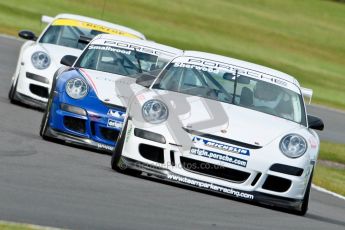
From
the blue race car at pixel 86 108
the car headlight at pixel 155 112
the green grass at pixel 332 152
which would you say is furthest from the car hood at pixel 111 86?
the green grass at pixel 332 152

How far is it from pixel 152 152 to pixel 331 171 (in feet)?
23.0

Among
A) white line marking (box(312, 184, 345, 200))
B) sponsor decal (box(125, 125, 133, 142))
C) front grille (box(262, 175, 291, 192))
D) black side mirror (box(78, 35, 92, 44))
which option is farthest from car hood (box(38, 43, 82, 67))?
front grille (box(262, 175, 291, 192))

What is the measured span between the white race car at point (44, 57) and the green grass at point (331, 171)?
3.41 metres

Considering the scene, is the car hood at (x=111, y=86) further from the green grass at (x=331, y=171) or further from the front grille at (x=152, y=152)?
the green grass at (x=331, y=171)

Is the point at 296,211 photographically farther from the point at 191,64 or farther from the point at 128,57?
the point at 128,57

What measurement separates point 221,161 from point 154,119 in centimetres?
68

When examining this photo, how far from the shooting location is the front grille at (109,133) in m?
12.3

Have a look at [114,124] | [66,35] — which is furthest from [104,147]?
[66,35]

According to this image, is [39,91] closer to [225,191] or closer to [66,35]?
[66,35]

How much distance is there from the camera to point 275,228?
880 cm

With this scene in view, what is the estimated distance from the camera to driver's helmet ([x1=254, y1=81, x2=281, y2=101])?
11156mm

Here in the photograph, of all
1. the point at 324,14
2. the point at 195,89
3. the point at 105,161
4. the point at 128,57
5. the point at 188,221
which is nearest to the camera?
the point at 188,221

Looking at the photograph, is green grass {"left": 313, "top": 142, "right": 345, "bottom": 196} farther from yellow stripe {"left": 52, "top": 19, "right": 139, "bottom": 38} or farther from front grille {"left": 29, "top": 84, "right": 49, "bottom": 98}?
front grille {"left": 29, "top": 84, "right": 49, "bottom": 98}

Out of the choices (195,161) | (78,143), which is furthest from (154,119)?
(78,143)
